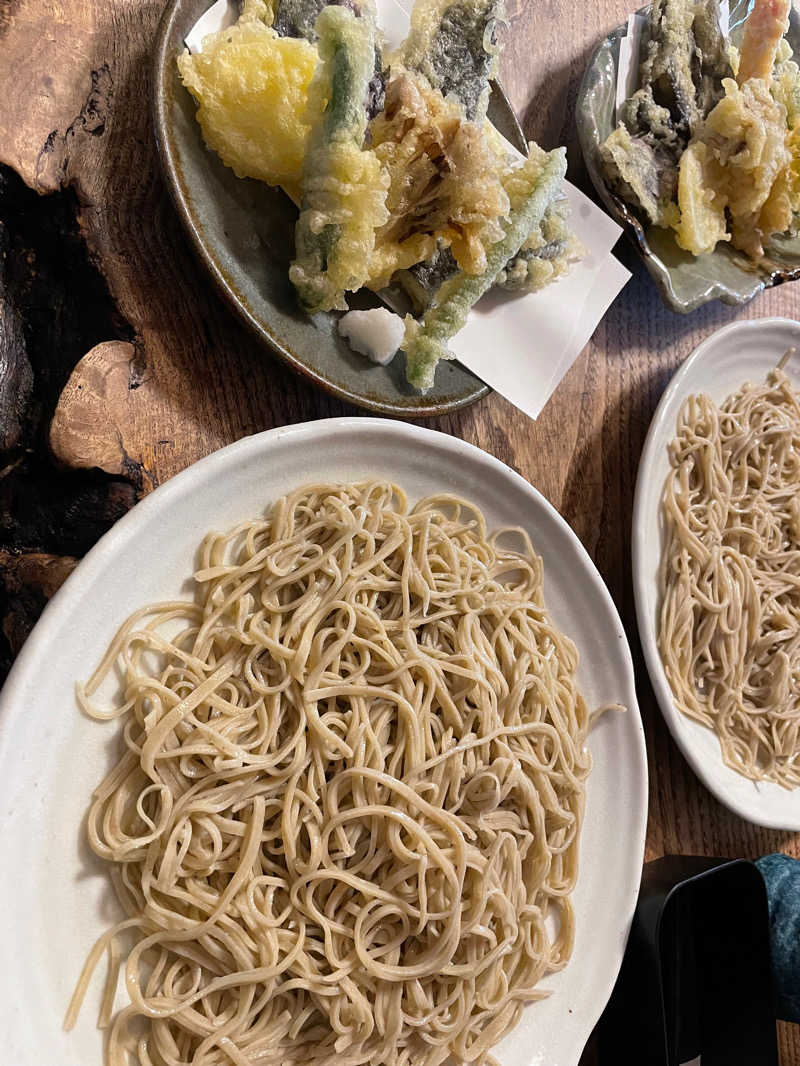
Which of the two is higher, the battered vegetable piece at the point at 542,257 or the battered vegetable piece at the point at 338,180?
the battered vegetable piece at the point at 338,180

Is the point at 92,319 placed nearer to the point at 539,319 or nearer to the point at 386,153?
the point at 386,153

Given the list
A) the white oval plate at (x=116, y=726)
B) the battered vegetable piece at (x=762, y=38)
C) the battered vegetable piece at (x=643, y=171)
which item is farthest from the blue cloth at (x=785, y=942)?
the battered vegetable piece at (x=762, y=38)

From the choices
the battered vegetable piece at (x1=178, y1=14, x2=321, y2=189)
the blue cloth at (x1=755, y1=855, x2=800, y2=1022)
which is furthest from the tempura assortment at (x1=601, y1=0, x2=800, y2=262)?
the blue cloth at (x1=755, y1=855, x2=800, y2=1022)

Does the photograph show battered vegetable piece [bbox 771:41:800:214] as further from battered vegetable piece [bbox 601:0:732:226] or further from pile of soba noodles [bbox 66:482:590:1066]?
pile of soba noodles [bbox 66:482:590:1066]

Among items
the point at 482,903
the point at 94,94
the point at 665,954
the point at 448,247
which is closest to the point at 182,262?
the point at 94,94

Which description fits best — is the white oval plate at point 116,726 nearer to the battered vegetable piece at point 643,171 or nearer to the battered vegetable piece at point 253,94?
the battered vegetable piece at point 253,94

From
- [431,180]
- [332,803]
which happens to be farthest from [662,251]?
[332,803]

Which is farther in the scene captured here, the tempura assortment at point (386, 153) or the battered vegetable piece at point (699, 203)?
the battered vegetable piece at point (699, 203)
